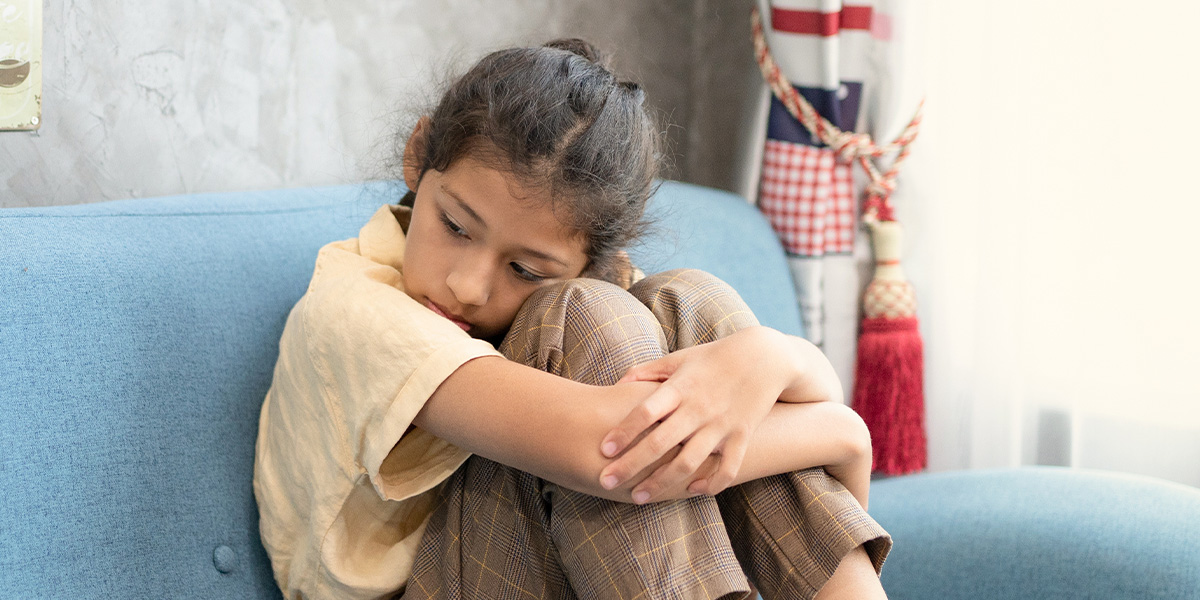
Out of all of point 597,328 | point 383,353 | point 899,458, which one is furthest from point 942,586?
point 383,353

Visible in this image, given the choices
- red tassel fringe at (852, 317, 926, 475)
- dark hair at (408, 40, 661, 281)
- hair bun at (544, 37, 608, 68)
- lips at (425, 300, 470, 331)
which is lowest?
red tassel fringe at (852, 317, 926, 475)

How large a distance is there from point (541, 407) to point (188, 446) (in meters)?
0.33

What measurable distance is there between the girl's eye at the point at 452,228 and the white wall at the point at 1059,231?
0.87 metres

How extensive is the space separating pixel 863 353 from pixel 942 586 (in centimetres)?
47

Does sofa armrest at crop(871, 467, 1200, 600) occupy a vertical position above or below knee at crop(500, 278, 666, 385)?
below

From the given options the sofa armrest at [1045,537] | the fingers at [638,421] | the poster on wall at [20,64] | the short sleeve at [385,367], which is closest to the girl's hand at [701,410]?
the fingers at [638,421]

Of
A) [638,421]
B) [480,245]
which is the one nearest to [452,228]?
[480,245]

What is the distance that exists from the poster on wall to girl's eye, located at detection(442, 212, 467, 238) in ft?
1.41

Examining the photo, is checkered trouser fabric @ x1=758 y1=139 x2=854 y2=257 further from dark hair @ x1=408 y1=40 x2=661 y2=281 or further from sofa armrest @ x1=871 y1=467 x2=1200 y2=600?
A: dark hair @ x1=408 y1=40 x2=661 y2=281

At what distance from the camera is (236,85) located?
110 centimetres

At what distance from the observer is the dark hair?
2.70ft

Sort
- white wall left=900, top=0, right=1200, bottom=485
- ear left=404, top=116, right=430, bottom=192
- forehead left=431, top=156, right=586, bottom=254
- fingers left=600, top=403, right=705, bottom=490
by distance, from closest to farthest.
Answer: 1. fingers left=600, top=403, right=705, bottom=490
2. forehead left=431, top=156, right=586, bottom=254
3. ear left=404, top=116, right=430, bottom=192
4. white wall left=900, top=0, right=1200, bottom=485

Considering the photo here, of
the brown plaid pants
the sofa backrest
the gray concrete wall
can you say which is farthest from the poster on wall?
the brown plaid pants

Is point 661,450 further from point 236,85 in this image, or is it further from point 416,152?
point 236,85
